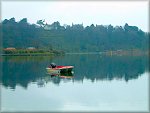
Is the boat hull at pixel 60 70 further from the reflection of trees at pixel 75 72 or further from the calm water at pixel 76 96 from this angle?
the calm water at pixel 76 96

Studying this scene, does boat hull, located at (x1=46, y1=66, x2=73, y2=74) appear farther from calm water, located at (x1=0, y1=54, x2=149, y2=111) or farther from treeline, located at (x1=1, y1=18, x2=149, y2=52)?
treeline, located at (x1=1, y1=18, x2=149, y2=52)

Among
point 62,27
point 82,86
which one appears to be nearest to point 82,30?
point 62,27

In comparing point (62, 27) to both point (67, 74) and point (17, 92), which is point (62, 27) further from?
point (17, 92)

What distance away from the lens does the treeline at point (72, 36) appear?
329ft

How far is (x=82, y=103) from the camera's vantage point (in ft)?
59.3

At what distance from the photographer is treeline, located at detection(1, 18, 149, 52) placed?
100 meters

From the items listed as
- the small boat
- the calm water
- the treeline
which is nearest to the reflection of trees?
the small boat

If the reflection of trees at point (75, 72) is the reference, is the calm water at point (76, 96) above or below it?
below

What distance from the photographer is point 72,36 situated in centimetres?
11988

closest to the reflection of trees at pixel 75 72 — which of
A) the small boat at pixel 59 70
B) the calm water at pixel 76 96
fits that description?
the small boat at pixel 59 70

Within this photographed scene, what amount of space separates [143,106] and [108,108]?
6.62ft

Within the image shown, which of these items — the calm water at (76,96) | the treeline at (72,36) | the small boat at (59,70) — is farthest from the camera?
the treeline at (72,36)

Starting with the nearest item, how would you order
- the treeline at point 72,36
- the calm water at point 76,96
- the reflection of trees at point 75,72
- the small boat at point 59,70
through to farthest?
the calm water at point 76,96, the reflection of trees at point 75,72, the small boat at point 59,70, the treeline at point 72,36

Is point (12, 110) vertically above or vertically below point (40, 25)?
below
